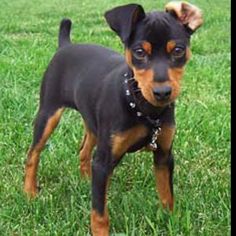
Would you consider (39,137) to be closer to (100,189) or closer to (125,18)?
(100,189)

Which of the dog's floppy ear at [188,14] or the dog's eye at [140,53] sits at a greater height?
the dog's floppy ear at [188,14]

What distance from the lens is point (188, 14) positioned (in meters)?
3.10

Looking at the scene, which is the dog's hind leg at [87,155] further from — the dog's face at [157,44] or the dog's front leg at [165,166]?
the dog's face at [157,44]

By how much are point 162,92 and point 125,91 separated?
1.45 feet

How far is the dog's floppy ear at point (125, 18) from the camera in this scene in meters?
3.01

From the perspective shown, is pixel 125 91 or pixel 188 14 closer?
pixel 188 14

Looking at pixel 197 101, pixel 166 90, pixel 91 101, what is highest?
pixel 166 90

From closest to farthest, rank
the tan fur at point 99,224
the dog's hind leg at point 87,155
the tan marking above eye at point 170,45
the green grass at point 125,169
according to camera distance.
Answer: the tan marking above eye at point 170,45, the tan fur at point 99,224, the green grass at point 125,169, the dog's hind leg at point 87,155

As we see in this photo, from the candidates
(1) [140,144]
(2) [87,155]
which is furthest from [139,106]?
(2) [87,155]

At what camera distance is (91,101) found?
3611 mm

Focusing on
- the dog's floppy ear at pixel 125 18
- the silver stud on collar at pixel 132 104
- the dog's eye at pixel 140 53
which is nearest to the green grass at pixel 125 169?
the silver stud on collar at pixel 132 104

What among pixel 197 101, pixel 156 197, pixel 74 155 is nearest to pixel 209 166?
pixel 156 197

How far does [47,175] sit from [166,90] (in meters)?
1.64

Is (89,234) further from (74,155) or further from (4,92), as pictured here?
(4,92)
